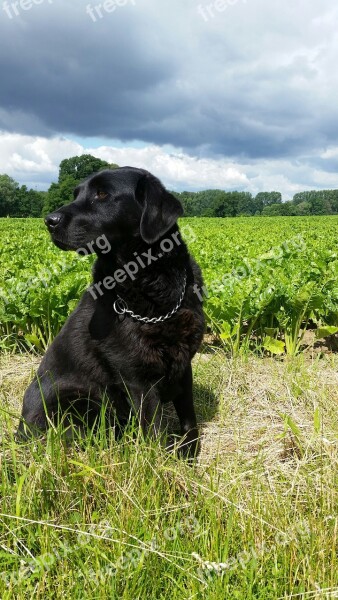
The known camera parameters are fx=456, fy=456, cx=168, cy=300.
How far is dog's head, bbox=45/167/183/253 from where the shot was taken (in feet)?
8.00

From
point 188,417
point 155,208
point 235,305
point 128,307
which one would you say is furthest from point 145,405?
point 235,305

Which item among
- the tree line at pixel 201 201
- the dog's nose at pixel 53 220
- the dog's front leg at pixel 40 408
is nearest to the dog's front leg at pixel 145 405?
the dog's front leg at pixel 40 408

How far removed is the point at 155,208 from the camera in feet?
7.97

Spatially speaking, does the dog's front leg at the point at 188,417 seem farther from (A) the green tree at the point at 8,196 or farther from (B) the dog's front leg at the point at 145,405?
(A) the green tree at the point at 8,196

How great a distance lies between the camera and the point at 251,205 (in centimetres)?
12038

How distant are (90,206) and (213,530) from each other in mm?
1713

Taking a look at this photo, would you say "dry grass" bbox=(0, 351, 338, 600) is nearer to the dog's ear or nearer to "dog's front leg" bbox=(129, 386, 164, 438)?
"dog's front leg" bbox=(129, 386, 164, 438)

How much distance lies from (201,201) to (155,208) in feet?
390

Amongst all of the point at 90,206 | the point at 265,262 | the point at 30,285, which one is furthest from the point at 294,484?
the point at 265,262

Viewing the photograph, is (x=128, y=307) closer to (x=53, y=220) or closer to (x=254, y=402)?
(x=53, y=220)

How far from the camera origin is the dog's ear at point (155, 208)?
7.84ft

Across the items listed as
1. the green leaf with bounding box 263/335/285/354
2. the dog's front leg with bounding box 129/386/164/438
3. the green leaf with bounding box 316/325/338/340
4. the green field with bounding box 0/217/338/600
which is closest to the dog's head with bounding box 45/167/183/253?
the dog's front leg with bounding box 129/386/164/438

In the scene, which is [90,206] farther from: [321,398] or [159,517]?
[321,398]

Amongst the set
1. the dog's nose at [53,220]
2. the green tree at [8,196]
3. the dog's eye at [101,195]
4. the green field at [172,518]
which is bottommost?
the green field at [172,518]
